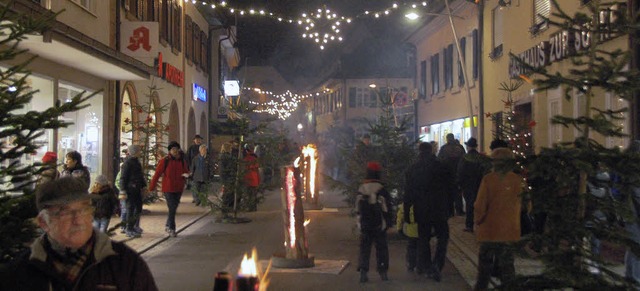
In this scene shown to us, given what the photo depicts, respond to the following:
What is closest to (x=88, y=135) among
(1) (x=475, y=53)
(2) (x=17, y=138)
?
(1) (x=475, y=53)

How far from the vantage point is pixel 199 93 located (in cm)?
3519

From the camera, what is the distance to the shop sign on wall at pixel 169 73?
22667 mm

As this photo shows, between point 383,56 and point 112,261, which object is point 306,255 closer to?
point 112,261

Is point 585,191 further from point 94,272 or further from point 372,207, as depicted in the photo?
point 372,207

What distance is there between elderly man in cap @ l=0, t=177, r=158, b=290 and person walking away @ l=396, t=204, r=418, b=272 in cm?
714

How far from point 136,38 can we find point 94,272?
16.9m

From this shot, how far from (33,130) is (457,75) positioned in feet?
83.8

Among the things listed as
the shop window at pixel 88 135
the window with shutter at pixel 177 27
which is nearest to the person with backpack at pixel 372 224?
the shop window at pixel 88 135

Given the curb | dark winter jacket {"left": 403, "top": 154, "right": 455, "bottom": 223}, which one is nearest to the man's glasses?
dark winter jacket {"left": 403, "top": 154, "right": 455, "bottom": 223}

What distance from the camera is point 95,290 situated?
320cm

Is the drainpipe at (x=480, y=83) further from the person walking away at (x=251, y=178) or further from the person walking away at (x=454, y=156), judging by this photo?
the person walking away at (x=251, y=178)

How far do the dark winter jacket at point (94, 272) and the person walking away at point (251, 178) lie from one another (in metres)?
14.5

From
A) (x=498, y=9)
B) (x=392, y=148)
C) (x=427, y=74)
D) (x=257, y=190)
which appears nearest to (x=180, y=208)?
(x=257, y=190)

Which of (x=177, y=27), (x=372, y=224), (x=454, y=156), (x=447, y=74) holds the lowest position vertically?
(x=372, y=224)
